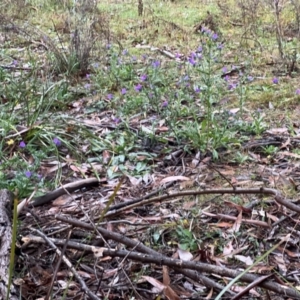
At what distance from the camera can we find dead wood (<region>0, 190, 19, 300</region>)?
1540 millimetres

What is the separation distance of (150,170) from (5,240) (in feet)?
3.58

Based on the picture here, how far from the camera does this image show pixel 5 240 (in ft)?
5.77

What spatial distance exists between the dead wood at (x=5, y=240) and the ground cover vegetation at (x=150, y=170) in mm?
73

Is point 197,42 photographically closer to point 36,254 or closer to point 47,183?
point 47,183

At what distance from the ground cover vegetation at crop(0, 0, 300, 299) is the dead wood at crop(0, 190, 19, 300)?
7 centimetres

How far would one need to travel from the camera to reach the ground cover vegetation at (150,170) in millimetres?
1793

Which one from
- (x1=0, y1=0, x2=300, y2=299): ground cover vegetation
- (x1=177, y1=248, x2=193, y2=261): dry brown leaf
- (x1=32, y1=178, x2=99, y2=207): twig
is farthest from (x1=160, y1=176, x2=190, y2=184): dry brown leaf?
(x1=177, y1=248, x2=193, y2=261): dry brown leaf

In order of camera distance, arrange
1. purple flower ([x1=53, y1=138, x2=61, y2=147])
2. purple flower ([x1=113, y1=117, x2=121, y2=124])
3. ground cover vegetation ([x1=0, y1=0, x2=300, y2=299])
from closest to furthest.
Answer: ground cover vegetation ([x1=0, y1=0, x2=300, y2=299]), purple flower ([x1=53, y1=138, x2=61, y2=147]), purple flower ([x1=113, y1=117, x2=121, y2=124])

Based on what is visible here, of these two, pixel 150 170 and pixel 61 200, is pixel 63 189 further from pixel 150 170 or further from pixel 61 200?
pixel 150 170

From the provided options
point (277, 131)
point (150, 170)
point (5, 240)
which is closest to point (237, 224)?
point (150, 170)

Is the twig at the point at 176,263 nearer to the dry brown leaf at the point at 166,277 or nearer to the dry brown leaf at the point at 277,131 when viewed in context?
the dry brown leaf at the point at 166,277

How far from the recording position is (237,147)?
2883 mm

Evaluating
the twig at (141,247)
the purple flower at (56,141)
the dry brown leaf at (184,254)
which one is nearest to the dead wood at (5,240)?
the twig at (141,247)

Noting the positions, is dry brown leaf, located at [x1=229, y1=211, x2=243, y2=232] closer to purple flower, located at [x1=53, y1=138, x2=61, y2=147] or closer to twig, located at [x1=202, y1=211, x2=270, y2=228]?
twig, located at [x1=202, y1=211, x2=270, y2=228]
